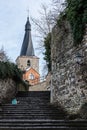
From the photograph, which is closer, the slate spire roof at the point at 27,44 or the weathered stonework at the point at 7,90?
the weathered stonework at the point at 7,90

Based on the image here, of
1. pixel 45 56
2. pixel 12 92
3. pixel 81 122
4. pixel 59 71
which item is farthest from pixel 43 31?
pixel 81 122

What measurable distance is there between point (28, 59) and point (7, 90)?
145ft

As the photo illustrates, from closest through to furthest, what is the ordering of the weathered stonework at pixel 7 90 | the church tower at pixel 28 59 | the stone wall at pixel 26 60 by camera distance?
the weathered stonework at pixel 7 90 < the church tower at pixel 28 59 < the stone wall at pixel 26 60

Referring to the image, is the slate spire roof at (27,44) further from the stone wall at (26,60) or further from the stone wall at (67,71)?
the stone wall at (67,71)

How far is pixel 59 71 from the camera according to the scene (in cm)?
1204

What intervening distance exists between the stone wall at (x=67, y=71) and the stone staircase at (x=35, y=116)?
0.53m

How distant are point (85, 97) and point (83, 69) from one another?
874mm

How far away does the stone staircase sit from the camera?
26.7 feet

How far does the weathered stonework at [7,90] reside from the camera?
1271cm

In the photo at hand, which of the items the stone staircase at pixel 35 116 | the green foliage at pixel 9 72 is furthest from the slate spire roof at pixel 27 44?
the stone staircase at pixel 35 116

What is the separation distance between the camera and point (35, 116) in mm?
10203

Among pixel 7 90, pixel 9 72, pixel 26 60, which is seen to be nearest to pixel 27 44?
pixel 26 60

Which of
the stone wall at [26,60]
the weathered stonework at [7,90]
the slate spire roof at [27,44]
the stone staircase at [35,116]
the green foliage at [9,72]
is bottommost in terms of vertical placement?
the stone staircase at [35,116]

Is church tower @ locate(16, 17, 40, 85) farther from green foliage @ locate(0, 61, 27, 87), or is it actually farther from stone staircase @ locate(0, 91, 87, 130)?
stone staircase @ locate(0, 91, 87, 130)
